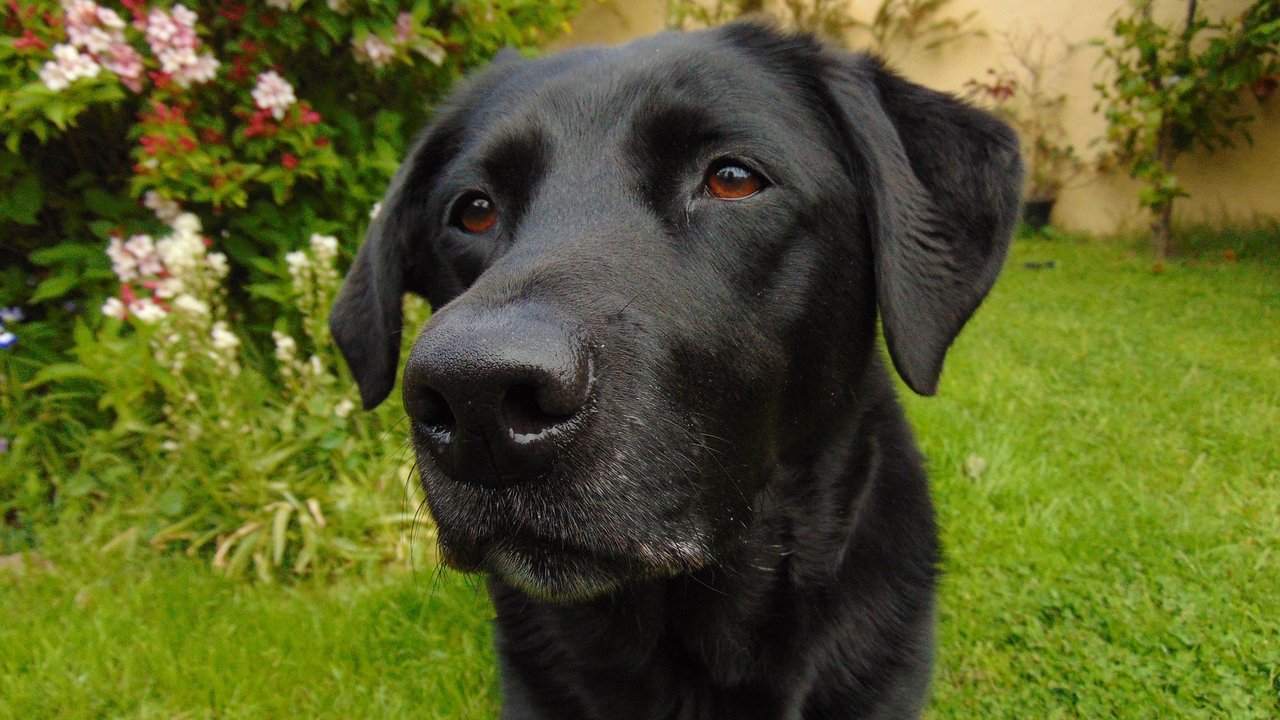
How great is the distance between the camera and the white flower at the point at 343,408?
114 inches

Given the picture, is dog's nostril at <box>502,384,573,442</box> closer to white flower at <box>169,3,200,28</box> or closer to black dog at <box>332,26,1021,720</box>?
black dog at <box>332,26,1021,720</box>

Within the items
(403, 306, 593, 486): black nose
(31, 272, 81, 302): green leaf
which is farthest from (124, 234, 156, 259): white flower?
(403, 306, 593, 486): black nose

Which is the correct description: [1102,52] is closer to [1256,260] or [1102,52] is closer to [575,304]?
[1256,260]

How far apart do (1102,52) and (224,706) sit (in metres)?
7.58

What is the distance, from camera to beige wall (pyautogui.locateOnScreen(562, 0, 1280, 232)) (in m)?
6.26

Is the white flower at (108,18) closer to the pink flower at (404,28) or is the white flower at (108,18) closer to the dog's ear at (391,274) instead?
the pink flower at (404,28)

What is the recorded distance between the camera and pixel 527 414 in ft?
3.39

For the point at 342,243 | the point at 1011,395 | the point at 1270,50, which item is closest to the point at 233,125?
the point at 342,243

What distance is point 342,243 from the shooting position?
10.6 ft

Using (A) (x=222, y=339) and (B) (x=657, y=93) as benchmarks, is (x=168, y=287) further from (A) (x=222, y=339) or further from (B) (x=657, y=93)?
(B) (x=657, y=93)

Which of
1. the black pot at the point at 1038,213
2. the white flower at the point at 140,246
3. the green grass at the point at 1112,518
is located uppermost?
the white flower at the point at 140,246

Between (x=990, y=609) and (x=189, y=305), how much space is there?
2.60 metres

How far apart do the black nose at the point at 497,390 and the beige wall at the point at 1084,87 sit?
6047 millimetres

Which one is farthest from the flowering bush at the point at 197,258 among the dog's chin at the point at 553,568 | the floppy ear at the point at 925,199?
the floppy ear at the point at 925,199
